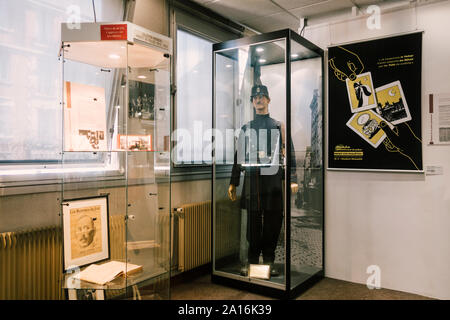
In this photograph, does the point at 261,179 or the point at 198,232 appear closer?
the point at 261,179

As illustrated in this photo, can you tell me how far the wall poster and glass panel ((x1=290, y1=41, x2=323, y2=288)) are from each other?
17 cm

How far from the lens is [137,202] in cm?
222

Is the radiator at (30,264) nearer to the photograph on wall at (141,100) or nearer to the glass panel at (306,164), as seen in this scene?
the photograph on wall at (141,100)

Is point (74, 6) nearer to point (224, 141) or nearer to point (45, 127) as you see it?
point (45, 127)

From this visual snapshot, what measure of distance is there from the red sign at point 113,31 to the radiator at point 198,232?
175cm

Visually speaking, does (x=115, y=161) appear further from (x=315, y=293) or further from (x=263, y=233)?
(x=315, y=293)

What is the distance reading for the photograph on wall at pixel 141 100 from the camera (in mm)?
2246

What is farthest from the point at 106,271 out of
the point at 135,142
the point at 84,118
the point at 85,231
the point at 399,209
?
the point at 399,209

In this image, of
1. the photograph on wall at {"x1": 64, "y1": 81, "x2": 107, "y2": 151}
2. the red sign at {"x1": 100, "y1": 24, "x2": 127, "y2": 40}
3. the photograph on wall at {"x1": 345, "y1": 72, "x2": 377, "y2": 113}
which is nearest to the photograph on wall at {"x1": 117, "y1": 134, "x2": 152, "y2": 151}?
the photograph on wall at {"x1": 64, "y1": 81, "x2": 107, "y2": 151}

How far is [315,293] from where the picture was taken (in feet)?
10.1

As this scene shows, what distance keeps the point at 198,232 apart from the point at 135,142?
152 centimetres

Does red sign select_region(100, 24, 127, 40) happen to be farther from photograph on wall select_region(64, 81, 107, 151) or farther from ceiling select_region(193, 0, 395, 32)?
ceiling select_region(193, 0, 395, 32)

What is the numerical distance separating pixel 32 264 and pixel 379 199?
9.38ft

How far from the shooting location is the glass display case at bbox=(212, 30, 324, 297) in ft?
9.70
